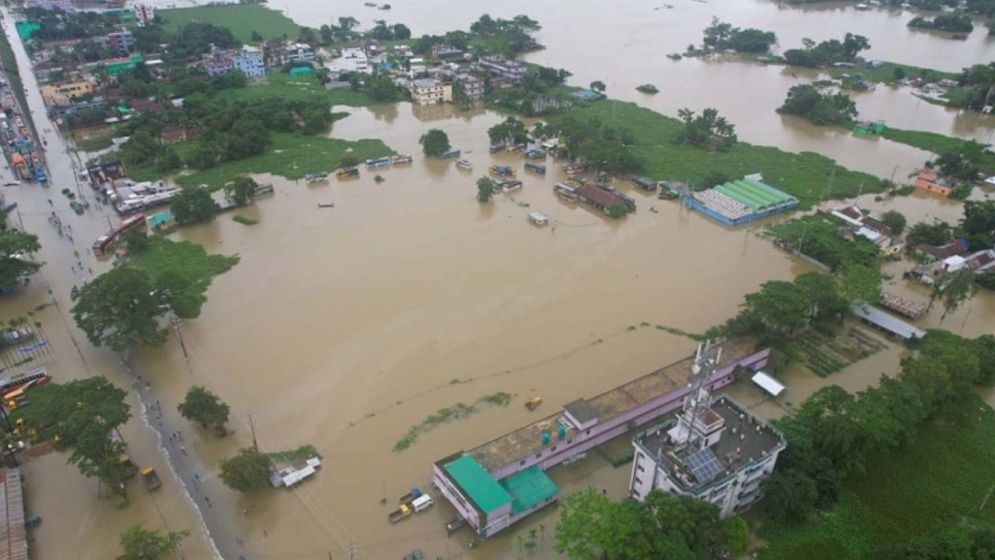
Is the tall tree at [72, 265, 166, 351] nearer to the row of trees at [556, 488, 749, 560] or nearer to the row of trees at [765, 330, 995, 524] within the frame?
the row of trees at [556, 488, 749, 560]

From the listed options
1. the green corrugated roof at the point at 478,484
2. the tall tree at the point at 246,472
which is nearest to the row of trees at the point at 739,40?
the green corrugated roof at the point at 478,484

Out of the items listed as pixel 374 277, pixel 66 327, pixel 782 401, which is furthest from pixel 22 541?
pixel 782 401

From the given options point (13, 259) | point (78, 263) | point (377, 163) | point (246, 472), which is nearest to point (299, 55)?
point (377, 163)

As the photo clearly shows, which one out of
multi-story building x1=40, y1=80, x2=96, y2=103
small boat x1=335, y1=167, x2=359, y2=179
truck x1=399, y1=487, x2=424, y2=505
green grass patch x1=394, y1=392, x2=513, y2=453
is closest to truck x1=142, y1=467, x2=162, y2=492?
green grass patch x1=394, y1=392, x2=513, y2=453

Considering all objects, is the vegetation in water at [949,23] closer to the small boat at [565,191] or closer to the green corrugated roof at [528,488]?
the small boat at [565,191]

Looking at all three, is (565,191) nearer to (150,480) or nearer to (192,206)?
(192,206)

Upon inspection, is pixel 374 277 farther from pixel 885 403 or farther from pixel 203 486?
pixel 885 403

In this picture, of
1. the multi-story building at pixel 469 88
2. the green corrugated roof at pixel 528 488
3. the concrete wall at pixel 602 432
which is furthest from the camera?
the multi-story building at pixel 469 88
